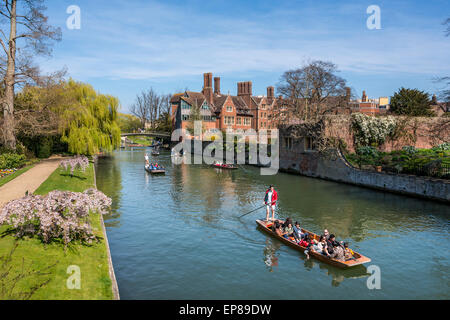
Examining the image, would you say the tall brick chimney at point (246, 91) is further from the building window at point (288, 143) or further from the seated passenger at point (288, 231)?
the seated passenger at point (288, 231)

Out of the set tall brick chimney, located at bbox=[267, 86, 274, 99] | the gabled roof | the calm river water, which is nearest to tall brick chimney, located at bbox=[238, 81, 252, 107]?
the gabled roof

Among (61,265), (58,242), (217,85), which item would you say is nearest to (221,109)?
(217,85)

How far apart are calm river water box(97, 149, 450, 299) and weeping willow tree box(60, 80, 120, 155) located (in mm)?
11286

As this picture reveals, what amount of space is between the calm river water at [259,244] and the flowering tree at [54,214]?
237cm

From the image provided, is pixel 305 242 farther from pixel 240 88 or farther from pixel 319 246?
pixel 240 88

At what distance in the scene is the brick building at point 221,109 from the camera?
2922 inches

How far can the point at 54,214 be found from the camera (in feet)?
36.0

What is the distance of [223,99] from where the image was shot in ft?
252

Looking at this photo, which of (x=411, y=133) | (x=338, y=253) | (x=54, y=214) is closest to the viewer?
(x=54, y=214)

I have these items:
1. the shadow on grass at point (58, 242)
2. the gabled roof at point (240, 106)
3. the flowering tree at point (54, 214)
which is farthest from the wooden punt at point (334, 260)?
the gabled roof at point (240, 106)

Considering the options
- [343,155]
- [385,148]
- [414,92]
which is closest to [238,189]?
[343,155]

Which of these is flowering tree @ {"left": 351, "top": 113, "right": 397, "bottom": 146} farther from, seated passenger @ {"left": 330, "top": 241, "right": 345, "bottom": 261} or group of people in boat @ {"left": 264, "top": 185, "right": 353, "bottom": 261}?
seated passenger @ {"left": 330, "top": 241, "right": 345, "bottom": 261}

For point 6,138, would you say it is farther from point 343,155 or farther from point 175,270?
point 343,155

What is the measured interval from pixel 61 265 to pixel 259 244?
340 inches
